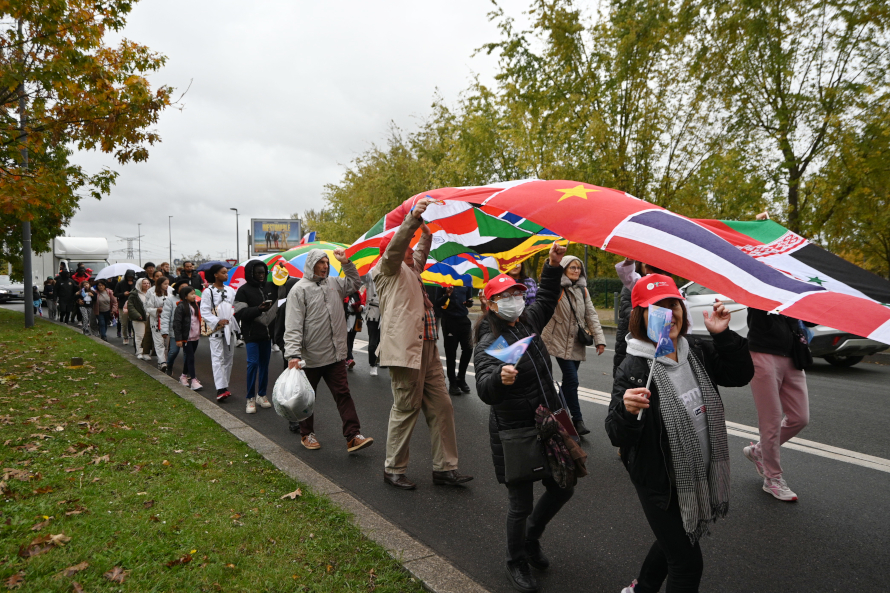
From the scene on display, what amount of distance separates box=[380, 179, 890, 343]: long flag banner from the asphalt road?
5.49 ft

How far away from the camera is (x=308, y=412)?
5.25m

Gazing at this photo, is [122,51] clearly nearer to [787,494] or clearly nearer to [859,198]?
[787,494]

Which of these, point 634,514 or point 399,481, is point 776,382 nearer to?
point 634,514

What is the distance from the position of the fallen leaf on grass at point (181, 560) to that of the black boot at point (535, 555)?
1.95m

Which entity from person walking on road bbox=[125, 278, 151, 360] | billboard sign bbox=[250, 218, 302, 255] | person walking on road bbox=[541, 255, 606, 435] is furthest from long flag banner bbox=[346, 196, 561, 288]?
billboard sign bbox=[250, 218, 302, 255]

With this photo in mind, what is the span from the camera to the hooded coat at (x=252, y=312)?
729 cm

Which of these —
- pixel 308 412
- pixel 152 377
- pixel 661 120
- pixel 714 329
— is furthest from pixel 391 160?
pixel 714 329

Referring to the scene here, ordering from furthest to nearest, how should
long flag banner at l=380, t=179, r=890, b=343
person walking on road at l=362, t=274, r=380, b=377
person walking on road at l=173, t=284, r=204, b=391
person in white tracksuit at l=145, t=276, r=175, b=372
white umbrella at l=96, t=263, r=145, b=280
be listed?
white umbrella at l=96, t=263, r=145, b=280 → person in white tracksuit at l=145, t=276, r=175, b=372 → person walking on road at l=362, t=274, r=380, b=377 → person walking on road at l=173, t=284, r=204, b=391 → long flag banner at l=380, t=179, r=890, b=343

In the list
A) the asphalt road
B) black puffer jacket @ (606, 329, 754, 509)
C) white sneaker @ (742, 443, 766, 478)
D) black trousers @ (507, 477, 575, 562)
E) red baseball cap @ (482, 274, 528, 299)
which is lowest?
the asphalt road

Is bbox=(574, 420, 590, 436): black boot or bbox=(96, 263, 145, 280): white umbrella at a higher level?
bbox=(96, 263, 145, 280): white umbrella

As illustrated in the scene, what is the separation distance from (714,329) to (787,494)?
246 cm

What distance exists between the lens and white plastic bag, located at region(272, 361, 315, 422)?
5.07m

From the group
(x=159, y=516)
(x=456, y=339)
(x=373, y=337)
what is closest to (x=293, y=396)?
(x=159, y=516)

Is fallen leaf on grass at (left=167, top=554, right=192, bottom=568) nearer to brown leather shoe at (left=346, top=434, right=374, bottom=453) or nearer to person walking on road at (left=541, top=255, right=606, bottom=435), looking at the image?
brown leather shoe at (left=346, top=434, right=374, bottom=453)
